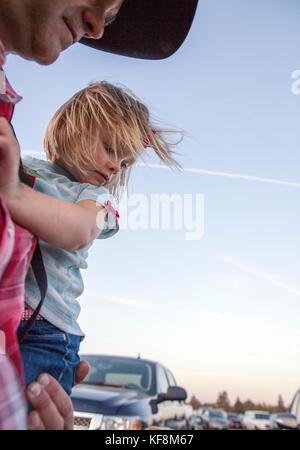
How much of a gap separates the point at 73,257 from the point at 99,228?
5.1 inches

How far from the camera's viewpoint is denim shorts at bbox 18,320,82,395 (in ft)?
2.75

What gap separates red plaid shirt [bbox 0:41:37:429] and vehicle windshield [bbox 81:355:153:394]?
3.54m

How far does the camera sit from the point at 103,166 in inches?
44.4

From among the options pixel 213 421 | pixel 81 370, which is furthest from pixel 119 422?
pixel 213 421

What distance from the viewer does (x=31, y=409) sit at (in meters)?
0.73

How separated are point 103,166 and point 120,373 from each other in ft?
12.1

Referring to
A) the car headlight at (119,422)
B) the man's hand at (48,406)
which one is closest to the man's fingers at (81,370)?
the man's hand at (48,406)

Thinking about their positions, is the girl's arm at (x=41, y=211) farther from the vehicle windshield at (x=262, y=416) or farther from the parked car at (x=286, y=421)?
the vehicle windshield at (x=262, y=416)

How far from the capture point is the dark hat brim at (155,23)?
52.9 inches

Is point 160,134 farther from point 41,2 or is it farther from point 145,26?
point 41,2

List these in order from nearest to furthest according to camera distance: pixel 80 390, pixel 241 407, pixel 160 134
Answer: pixel 160 134, pixel 80 390, pixel 241 407

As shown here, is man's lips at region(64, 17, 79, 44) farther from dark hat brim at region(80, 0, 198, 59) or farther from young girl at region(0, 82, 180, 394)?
dark hat brim at region(80, 0, 198, 59)

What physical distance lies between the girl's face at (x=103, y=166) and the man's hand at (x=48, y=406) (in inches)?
20.9
